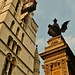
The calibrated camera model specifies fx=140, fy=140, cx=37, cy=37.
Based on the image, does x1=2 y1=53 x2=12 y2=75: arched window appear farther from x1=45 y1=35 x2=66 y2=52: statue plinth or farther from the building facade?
x1=45 y1=35 x2=66 y2=52: statue plinth

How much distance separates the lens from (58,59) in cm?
532

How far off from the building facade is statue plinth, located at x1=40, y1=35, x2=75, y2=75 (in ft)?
31.2

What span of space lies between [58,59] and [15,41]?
45.9ft

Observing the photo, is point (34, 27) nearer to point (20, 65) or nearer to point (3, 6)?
point (3, 6)

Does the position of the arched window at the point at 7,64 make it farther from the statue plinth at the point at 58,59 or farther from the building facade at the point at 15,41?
the statue plinth at the point at 58,59

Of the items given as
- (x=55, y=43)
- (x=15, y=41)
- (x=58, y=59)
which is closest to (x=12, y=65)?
(x=15, y=41)

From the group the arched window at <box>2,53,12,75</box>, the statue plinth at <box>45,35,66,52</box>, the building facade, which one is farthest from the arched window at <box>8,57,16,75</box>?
the statue plinth at <box>45,35,66,52</box>

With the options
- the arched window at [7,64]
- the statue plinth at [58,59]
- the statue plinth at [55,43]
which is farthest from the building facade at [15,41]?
the statue plinth at [58,59]

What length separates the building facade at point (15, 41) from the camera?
15.7 meters

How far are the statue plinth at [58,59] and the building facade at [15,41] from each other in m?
9.50

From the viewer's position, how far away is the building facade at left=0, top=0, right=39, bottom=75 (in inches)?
618

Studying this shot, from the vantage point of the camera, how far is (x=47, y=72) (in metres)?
5.27

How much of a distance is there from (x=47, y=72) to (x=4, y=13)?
50.7 ft

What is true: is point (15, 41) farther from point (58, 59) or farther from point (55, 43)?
point (58, 59)
